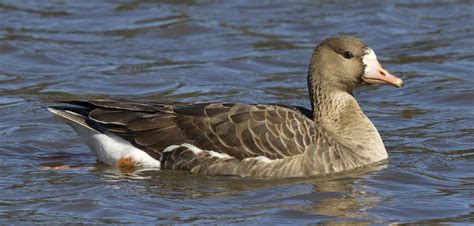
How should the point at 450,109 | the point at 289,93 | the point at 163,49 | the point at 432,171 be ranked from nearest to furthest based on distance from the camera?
the point at 432,171, the point at 450,109, the point at 289,93, the point at 163,49

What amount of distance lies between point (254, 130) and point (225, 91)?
14.2 ft

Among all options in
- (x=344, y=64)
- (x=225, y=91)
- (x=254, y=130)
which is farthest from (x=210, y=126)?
(x=225, y=91)

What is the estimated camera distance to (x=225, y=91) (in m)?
16.4

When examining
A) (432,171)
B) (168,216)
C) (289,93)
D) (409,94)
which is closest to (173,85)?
(289,93)

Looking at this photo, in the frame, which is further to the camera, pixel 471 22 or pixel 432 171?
pixel 471 22

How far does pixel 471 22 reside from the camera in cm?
1997

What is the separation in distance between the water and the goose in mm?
164

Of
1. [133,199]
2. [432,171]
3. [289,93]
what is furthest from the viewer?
[289,93]

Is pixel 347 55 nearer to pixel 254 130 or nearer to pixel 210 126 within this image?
pixel 254 130

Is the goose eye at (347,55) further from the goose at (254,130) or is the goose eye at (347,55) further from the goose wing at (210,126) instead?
the goose wing at (210,126)

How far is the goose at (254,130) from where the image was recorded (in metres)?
12.1

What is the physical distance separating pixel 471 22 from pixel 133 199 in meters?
10.2

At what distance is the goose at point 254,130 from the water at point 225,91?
164 millimetres

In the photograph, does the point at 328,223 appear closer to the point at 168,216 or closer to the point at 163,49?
the point at 168,216
